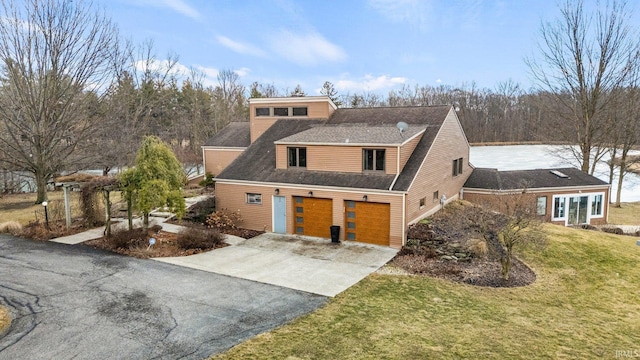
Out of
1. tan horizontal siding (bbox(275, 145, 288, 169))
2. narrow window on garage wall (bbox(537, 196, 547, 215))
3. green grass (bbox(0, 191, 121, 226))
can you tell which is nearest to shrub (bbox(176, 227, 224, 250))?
tan horizontal siding (bbox(275, 145, 288, 169))

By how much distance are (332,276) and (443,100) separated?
210 feet

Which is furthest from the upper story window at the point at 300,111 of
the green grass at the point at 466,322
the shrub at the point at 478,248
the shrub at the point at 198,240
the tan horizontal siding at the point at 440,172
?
the green grass at the point at 466,322

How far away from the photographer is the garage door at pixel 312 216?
16.7 m

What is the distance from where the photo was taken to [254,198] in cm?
1816

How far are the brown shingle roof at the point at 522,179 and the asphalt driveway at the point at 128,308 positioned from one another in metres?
16.7

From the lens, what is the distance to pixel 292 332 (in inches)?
330

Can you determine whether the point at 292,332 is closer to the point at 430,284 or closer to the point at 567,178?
the point at 430,284

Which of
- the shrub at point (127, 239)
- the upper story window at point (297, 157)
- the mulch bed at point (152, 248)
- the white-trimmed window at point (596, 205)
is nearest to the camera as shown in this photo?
the mulch bed at point (152, 248)

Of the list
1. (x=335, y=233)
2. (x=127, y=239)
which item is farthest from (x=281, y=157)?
(x=127, y=239)

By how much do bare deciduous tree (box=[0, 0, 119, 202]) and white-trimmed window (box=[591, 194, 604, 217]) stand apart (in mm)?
32155

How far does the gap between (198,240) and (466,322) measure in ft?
33.5

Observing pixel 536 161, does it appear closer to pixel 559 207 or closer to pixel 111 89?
pixel 559 207

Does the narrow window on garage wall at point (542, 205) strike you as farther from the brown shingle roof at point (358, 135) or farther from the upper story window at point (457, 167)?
the brown shingle roof at point (358, 135)

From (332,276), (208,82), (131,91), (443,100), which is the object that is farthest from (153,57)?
(443,100)
